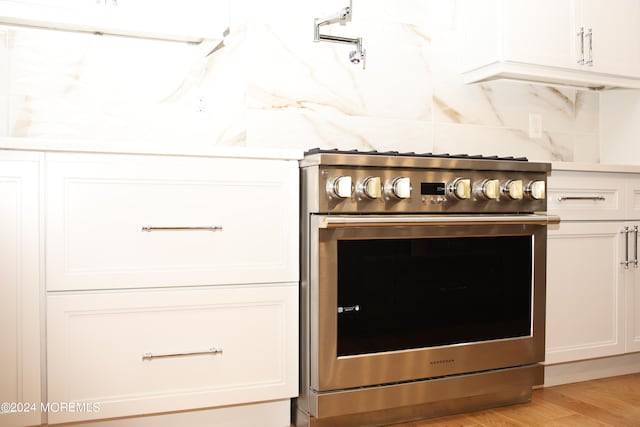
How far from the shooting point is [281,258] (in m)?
1.84

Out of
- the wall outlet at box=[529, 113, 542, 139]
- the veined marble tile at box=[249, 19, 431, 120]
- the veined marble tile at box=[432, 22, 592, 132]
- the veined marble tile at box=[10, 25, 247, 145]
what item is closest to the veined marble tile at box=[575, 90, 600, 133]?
the veined marble tile at box=[432, 22, 592, 132]

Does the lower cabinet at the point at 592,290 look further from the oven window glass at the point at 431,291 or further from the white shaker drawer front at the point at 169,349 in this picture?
the white shaker drawer front at the point at 169,349

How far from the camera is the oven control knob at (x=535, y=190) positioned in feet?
6.89

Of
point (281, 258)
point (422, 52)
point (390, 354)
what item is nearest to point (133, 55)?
point (281, 258)

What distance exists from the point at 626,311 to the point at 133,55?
2.20 meters

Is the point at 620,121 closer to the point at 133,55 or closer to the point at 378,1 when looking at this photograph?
the point at 378,1

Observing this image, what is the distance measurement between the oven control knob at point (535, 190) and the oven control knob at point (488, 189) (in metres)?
0.16

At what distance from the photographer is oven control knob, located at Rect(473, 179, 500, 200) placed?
2.00 metres

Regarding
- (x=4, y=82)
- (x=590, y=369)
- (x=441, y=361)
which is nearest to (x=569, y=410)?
(x=590, y=369)

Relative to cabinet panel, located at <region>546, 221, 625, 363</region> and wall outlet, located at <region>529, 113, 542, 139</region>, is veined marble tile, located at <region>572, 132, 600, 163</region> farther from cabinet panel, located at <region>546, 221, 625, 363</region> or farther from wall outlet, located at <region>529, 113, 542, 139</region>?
cabinet panel, located at <region>546, 221, 625, 363</region>

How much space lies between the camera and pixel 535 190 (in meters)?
2.10

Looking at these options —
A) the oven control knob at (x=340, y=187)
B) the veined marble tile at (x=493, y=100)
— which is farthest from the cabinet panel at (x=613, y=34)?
the oven control knob at (x=340, y=187)

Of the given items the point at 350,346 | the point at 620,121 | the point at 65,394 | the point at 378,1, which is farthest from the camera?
the point at 620,121

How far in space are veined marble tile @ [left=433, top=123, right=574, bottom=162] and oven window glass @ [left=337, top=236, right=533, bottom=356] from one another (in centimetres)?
75
